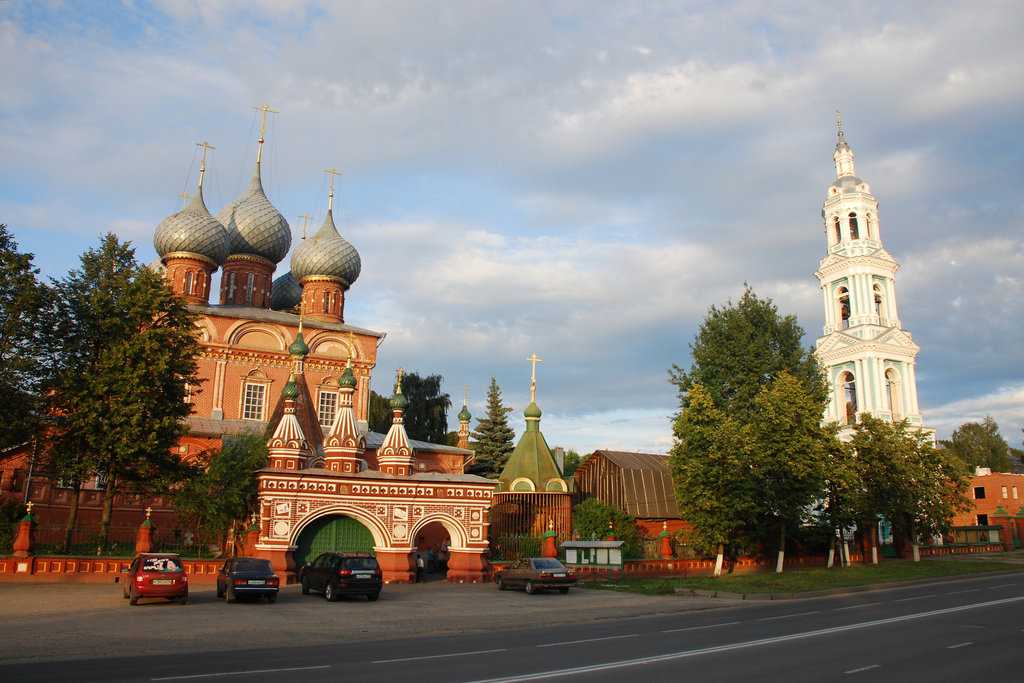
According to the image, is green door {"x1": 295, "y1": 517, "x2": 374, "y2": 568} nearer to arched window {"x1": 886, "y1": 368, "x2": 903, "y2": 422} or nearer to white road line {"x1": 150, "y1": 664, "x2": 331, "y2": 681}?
white road line {"x1": 150, "y1": 664, "x2": 331, "y2": 681}

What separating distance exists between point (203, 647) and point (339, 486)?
12159mm

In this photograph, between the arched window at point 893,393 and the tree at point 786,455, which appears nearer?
the tree at point 786,455

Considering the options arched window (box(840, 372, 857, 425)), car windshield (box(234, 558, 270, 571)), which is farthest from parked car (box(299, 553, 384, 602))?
arched window (box(840, 372, 857, 425))

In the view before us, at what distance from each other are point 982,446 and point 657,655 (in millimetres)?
75538

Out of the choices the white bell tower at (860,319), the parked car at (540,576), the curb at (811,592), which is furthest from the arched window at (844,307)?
the parked car at (540,576)

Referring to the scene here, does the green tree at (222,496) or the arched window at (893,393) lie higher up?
the arched window at (893,393)

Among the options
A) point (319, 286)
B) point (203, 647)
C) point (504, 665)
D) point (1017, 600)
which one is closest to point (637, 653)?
point (504, 665)

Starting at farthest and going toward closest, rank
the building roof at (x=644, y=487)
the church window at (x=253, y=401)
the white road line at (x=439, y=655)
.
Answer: the church window at (x=253, y=401) → the building roof at (x=644, y=487) → the white road line at (x=439, y=655)

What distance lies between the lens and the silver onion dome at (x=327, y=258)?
44438 mm

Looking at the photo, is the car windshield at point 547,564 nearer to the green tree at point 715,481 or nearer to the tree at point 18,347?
the green tree at point 715,481

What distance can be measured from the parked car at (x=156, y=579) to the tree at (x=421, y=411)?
4309cm

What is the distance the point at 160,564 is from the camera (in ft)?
55.7

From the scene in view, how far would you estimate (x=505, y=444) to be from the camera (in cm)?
4806

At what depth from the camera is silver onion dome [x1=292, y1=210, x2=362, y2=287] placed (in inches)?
1750
